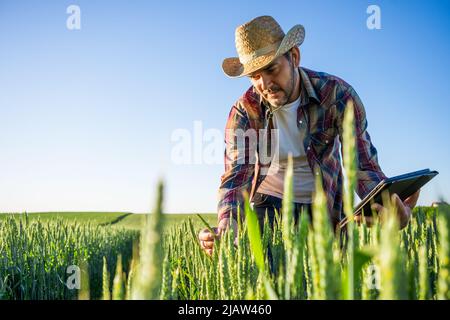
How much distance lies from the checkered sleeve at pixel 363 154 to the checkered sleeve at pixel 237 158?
57 cm

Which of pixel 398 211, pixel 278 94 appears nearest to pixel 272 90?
pixel 278 94

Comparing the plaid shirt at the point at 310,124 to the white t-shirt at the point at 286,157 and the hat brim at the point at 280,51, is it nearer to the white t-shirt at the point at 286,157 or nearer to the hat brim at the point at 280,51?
the white t-shirt at the point at 286,157

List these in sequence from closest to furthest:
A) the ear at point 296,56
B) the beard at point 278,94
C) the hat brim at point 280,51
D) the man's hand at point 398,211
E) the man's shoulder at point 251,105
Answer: the man's hand at point 398,211 → the hat brim at point 280,51 → the beard at point 278,94 → the ear at point 296,56 → the man's shoulder at point 251,105

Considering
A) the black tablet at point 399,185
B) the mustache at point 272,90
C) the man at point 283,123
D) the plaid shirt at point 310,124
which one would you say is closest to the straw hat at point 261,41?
the man at point 283,123

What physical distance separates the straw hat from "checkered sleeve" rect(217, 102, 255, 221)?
27 cm

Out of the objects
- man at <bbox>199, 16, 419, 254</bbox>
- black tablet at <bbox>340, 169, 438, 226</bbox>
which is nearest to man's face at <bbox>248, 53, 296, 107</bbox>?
man at <bbox>199, 16, 419, 254</bbox>

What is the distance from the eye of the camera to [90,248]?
5.01 meters

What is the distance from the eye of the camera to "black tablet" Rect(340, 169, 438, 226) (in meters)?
1.46

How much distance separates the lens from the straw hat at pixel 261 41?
8.18 ft

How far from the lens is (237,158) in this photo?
2.73m

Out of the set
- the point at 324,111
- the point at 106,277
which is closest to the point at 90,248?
the point at 324,111

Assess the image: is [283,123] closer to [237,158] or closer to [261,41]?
[237,158]

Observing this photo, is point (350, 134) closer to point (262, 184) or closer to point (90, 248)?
point (262, 184)

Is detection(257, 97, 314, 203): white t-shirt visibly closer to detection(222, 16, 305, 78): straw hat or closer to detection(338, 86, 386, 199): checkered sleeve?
detection(338, 86, 386, 199): checkered sleeve
